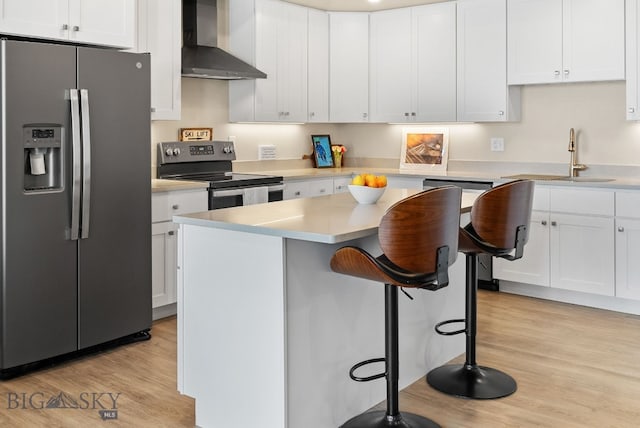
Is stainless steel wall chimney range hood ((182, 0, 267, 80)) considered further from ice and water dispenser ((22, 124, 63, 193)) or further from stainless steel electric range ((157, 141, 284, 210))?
ice and water dispenser ((22, 124, 63, 193))

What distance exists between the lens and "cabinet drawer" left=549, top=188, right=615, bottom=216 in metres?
4.52

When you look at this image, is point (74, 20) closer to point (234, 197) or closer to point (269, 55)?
point (234, 197)

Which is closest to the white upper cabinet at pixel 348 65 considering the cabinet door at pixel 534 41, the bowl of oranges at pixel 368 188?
the cabinet door at pixel 534 41

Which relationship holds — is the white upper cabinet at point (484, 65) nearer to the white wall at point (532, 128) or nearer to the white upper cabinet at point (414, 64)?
the white upper cabinet at point (414, 64)

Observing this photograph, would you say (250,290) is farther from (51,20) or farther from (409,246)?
(51,20)

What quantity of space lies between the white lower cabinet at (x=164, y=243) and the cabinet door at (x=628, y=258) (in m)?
2.92

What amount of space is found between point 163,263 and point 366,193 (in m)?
1.71

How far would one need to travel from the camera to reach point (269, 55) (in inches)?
215

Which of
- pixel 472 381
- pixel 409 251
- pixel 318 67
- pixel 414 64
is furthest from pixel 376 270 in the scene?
pixel 318 67

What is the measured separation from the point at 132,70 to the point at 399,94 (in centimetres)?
280

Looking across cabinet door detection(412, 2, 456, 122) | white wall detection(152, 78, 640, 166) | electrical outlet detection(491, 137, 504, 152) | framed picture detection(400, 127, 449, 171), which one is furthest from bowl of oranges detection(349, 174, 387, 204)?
framed picture detection(400, 127, 449, 171)

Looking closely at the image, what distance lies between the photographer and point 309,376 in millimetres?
2586

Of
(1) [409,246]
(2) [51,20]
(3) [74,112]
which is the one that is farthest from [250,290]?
(2) [51,20]

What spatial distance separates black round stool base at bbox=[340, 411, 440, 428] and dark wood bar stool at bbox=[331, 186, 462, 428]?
0.22 m
